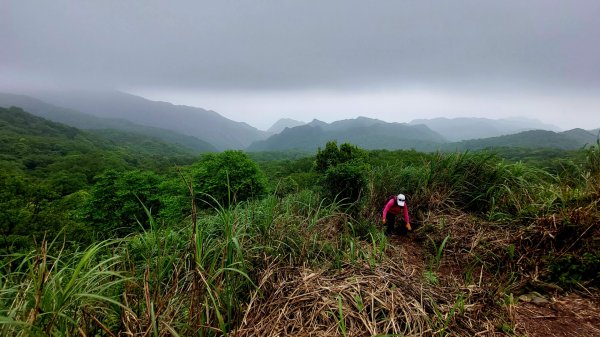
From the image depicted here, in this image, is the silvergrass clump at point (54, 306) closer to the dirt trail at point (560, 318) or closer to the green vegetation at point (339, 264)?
the green vegetation at point (339, 264)

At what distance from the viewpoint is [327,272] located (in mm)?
2588

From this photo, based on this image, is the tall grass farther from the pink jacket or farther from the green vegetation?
the pink jacket

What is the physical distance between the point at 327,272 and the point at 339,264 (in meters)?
0.15

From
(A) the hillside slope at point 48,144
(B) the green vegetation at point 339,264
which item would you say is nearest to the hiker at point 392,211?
(B) the green vegetation at point 339,264

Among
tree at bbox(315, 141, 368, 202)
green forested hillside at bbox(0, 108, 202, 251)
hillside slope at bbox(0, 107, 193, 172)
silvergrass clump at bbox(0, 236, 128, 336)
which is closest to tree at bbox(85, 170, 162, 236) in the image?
green forested hillside at bbox(0, 108, 202, 251)

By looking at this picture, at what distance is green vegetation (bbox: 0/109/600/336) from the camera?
1.83 m

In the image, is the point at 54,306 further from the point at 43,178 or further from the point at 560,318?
the point at 43,178

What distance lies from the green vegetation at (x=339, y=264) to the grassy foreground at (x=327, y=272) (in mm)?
15

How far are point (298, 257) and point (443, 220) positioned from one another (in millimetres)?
2875

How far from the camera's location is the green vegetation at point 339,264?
1.83 metres

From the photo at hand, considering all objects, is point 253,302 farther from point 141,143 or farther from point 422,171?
point 141,143

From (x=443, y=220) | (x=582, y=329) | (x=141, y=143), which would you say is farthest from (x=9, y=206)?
(x=141, y=143)

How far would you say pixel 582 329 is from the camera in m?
2.35

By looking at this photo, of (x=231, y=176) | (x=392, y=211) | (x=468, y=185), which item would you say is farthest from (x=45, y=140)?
(x=468, y=185)
